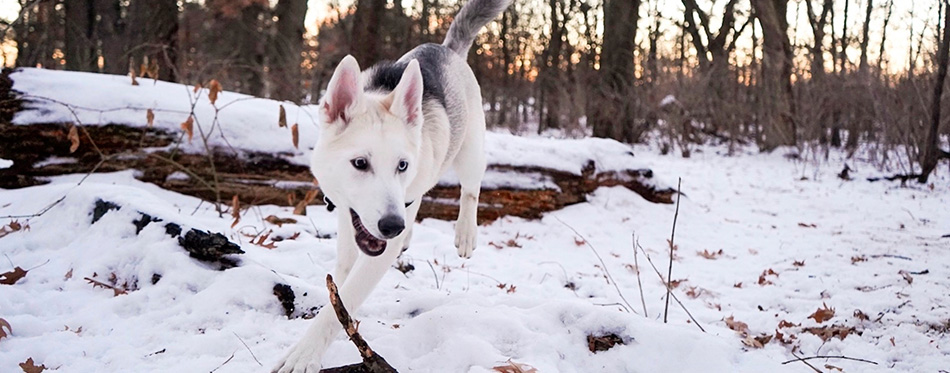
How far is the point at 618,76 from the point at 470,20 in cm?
1141

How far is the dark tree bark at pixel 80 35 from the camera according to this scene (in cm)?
978

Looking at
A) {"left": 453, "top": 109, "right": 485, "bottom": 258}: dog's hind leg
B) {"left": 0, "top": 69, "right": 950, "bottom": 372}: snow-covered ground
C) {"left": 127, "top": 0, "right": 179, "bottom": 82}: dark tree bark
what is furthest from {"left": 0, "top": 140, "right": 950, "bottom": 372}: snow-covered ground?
{"left": 127, "top": 0, "right": 179, "bottom": 82}: dark tree bark

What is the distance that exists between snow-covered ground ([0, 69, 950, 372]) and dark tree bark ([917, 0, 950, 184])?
70.7 inches

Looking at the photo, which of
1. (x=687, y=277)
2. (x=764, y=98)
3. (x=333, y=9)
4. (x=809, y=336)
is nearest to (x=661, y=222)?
(x=687, y=277)

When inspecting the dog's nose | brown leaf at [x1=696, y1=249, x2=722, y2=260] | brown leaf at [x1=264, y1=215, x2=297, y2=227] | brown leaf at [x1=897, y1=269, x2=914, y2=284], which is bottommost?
brown leaf at [x1=696, y1=249, x2=722, y2=260]

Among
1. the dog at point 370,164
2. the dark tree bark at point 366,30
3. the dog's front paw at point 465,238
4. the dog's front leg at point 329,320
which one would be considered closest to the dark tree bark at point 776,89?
the dark tree bark at point 366,30

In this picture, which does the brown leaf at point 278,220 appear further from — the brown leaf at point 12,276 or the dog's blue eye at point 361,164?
the dog's blue eye at point 361,164

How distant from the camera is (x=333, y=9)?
86.6 ft

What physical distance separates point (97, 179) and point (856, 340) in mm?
5429

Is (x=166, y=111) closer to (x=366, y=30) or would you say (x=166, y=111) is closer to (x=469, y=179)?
(x=469, y=179)

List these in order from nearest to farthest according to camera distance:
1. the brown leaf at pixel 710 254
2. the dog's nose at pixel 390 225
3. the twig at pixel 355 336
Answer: the twig at pixel 355 336 < the dog's nose at pixel 390 225 < the brown leaf at pixel 710 254

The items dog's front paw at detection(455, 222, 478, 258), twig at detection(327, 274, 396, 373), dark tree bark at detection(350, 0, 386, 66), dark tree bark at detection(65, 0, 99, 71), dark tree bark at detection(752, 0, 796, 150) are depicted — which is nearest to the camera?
twig at detection(327, 274, 396, 373)

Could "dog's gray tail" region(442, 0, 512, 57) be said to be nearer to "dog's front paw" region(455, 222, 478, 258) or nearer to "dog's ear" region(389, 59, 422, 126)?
"dog's front paw" region(455, 222, 478, 258)

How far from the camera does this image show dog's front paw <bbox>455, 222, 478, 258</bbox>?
396 centimetres
